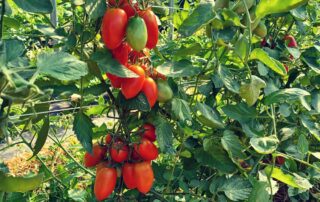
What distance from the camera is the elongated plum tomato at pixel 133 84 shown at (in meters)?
0.97

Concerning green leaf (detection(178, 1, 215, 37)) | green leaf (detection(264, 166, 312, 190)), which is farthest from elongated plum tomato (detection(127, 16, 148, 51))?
green leaf (detection(264, 166, 312, 190))

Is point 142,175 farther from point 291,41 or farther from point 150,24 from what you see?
point 291,41

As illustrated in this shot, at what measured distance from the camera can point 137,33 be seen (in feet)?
2.99

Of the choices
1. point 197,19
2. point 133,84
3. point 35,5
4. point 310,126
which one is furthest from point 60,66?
point 310,126

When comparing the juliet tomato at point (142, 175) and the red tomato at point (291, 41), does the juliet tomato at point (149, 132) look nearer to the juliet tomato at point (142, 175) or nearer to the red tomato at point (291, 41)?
the juliet tomato at point (142, 175)

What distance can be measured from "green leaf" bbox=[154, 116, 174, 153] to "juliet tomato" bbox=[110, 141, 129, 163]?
2.9 inches

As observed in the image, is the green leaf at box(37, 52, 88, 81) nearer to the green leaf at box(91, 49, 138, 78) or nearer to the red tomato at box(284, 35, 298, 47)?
the green leaf at box(91, 49, 138, 78)

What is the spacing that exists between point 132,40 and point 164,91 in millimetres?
166

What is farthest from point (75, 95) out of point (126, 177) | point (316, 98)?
point (316, 98)

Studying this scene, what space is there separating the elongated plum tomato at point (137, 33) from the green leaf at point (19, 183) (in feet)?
0.90

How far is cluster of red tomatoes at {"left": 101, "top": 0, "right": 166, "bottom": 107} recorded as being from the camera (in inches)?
36.0

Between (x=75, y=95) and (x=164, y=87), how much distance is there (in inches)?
8.4

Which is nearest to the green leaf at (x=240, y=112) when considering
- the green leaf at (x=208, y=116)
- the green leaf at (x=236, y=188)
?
the green leaf at (x=208, y=116)

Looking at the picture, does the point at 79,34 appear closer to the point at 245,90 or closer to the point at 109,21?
the point at 109,21
